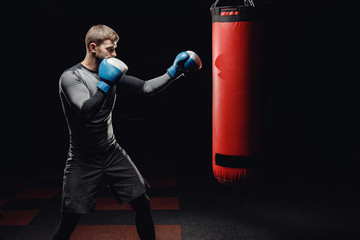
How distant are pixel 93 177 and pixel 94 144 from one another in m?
0.17

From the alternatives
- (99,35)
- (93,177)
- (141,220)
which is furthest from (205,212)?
(99,35)

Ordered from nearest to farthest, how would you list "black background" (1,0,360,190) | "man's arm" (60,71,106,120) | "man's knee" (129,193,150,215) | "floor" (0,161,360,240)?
"man's arm" (60,71,106,120)
"man's knee" (129,193,150,215)
"floor" (0,161,360,240)
"black background" (1,0,360,190)

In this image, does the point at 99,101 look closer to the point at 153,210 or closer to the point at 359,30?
the point at 153,210

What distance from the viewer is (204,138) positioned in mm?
5039

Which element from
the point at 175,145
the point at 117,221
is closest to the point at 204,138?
the point at 175,145

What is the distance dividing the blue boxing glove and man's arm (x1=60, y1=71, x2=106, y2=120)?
49cm

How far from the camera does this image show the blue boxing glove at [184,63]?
180 cm

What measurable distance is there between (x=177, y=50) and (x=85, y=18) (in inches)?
57.1

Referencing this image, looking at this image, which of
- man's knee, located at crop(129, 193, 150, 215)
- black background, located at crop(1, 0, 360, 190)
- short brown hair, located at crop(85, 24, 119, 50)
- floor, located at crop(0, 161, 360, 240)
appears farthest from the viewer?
black background, located at crop(1, 0, 360, 190)

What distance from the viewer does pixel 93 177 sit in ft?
5.51

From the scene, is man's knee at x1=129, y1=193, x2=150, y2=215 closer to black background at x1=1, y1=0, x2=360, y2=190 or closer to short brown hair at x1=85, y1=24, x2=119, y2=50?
short brown hair at x1=85, y1=24, x2=119, y2=50

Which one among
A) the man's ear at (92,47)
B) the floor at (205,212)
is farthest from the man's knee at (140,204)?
the man's ear at (92,47)

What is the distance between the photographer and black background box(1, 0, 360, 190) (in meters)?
4.43

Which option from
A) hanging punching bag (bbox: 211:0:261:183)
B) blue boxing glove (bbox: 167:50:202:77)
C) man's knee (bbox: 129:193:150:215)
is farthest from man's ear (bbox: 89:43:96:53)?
man's knee (bbox: 129:193:150:215)
